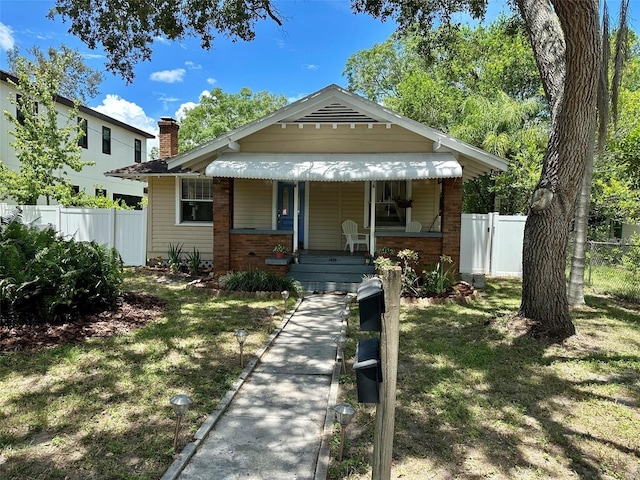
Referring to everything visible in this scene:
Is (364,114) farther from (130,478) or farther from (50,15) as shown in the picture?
(130,478)

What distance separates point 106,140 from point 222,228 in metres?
15.2

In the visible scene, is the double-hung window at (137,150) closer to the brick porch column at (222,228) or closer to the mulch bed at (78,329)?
the brick porch column at (222,228)

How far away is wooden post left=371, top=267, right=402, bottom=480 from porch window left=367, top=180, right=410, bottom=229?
10656 mm

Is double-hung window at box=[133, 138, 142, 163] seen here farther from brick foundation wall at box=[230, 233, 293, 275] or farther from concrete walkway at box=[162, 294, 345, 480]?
concrete walkway at box=[162, 294, 345, 480]

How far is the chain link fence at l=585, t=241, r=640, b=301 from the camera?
9484mm

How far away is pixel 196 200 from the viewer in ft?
45.4

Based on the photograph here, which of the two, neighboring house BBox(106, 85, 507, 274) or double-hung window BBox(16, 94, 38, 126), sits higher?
double-hung window BBox(16, 94, 38, 126)

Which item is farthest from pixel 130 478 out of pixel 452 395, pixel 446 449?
pixel 452 395

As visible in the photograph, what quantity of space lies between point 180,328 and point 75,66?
33.2 metres

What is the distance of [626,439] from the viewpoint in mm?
3623

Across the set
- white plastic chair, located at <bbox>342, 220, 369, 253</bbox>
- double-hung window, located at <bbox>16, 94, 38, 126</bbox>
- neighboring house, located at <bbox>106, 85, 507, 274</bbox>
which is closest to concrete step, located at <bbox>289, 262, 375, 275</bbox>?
neighboring house, located at <bbox>106, 85, 507, 274</bbox>

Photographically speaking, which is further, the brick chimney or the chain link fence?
the brick chimney

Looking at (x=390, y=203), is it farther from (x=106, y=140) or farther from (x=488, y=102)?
(x=106, y=140)

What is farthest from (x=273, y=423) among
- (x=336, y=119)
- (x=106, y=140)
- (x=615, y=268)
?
(x=106, y=140)
